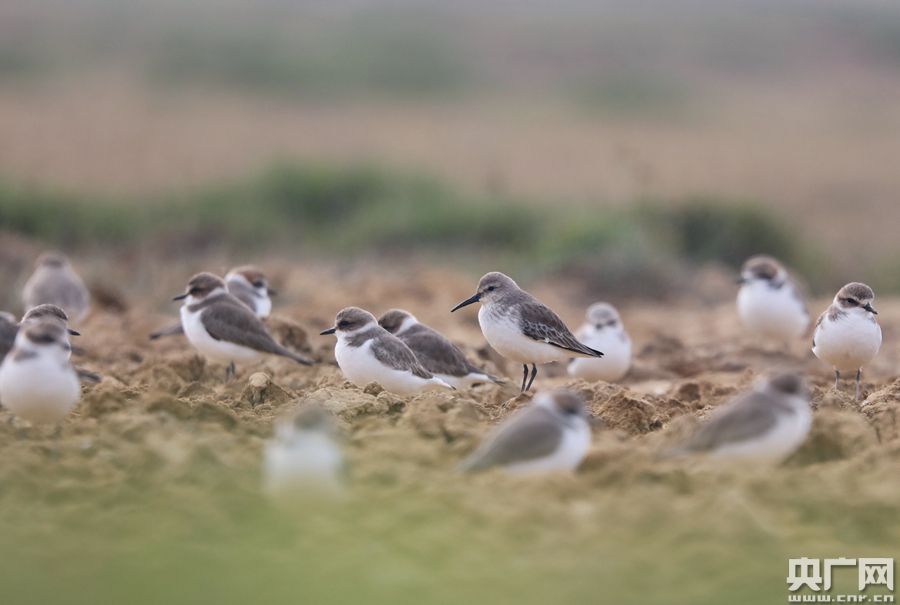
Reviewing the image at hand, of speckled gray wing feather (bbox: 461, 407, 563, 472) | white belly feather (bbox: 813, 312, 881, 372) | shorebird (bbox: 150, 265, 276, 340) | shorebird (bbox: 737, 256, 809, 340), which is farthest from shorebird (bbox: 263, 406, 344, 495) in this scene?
shorebird (bbox: 737, 256, 809, 340)

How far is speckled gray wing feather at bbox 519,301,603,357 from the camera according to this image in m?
9.95

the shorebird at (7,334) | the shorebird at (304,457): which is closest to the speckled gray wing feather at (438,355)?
the shorebird at (7,334)

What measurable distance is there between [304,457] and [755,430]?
224cm

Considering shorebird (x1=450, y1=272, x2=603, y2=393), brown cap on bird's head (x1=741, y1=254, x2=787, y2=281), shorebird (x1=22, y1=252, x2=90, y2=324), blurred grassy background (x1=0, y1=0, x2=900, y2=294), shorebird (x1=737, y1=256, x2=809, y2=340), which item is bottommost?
shorebird (x1=450, y1=272, x2=603, y2=393)

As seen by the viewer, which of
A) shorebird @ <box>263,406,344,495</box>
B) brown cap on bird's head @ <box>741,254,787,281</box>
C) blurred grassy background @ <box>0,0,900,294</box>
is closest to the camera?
shorebird @ <box>263,406,344,495</box>

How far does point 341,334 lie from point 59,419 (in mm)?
2427

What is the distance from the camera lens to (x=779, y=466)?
744 centimetres

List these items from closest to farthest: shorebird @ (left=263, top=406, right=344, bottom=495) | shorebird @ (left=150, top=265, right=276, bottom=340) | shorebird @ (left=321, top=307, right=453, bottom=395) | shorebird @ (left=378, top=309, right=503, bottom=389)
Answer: shorebird @ (left=263, top=406, right=344, bottom=495) < shorebird @ (left=321, top=307, right=453, bottom=395) < shorebird @ (left=378, top=309, right=503, bottom=389) < shorebird @ (left=150, top=265, right=276, bottom=340)

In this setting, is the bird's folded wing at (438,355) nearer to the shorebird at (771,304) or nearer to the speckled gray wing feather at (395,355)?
A: the speckled gray wing feather at (395,355)

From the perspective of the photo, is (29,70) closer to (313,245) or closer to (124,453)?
(313,245)

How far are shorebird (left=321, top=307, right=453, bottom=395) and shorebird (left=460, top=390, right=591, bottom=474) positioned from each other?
252 cm

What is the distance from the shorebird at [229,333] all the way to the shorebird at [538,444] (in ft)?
11.6

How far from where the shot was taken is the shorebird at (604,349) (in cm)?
1217

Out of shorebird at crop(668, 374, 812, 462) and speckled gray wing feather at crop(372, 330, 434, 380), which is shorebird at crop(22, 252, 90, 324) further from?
shorebird at crop(668, 374, 812, 462)
